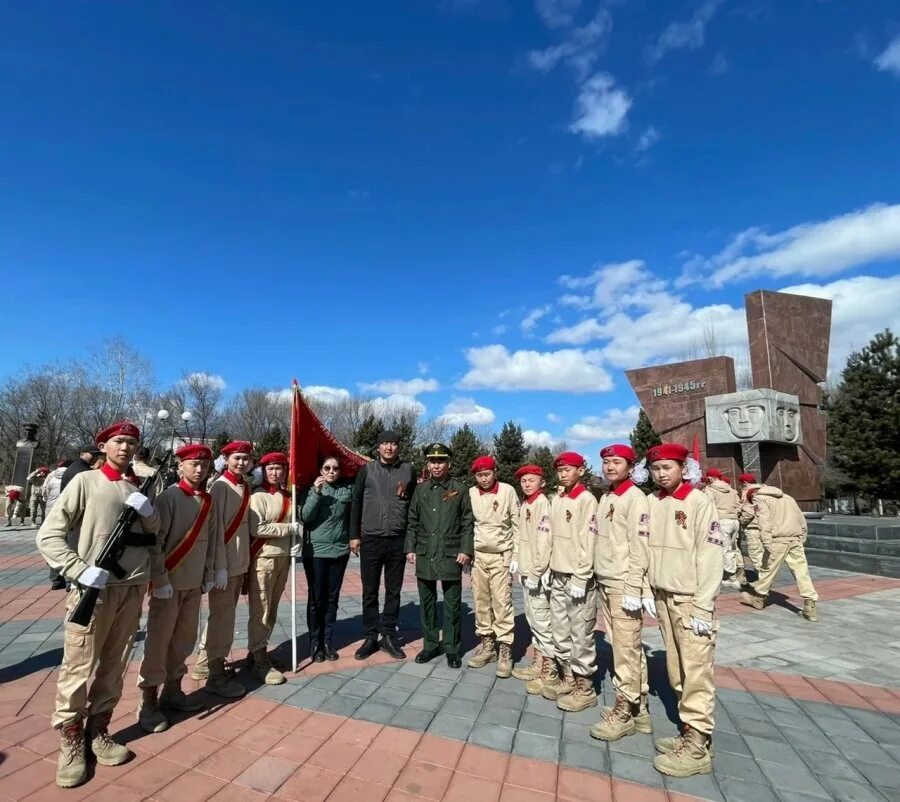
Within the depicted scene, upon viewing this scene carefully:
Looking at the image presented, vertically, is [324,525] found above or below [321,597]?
above

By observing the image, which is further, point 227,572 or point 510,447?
point 510,447

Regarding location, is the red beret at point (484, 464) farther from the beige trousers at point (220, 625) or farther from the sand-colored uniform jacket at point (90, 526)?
the sand-colored uniform jacket at point (90, 526)

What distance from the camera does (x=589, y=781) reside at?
2906mm

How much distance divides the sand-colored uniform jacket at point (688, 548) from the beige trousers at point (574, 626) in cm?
70

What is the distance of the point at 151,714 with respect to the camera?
3.43 m

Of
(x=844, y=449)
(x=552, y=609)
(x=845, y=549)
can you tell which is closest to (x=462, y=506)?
(x=552, y=609)

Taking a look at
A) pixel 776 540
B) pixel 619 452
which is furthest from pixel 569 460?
pixel 776 540

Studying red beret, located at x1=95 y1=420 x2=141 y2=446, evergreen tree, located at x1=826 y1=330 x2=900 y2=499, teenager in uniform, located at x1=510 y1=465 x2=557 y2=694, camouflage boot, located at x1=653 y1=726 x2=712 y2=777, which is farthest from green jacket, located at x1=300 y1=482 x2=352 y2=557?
evergreen tree, located at x1=826 y1=330 x2=900 y2=499

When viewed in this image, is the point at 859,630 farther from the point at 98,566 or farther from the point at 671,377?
the point at 671,377

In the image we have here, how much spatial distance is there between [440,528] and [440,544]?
0.15m

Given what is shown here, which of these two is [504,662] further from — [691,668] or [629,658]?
[691,668]

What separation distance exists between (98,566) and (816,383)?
19.2 metres

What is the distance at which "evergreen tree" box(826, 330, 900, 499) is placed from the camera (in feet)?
60.3

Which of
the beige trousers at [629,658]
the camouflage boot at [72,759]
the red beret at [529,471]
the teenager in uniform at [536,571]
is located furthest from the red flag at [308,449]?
the beige trousers at [629,658]
